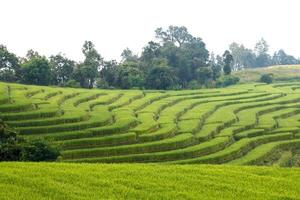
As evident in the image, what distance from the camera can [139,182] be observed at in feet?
45.1

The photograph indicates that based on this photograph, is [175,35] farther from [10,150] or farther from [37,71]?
[10,150]

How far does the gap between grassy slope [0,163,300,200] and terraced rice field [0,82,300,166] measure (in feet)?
57.8

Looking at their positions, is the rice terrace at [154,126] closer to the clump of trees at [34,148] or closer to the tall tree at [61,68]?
the clump of trees at [34,148]

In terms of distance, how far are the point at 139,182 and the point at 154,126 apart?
91.4 feet

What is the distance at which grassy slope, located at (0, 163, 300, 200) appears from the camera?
12.7 metres

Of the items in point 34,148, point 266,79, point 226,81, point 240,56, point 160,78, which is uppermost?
point 240,56

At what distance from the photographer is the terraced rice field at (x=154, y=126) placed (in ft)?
115

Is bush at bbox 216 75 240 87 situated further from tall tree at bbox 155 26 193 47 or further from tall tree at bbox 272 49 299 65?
tall tree at bbox 272 49 299 65

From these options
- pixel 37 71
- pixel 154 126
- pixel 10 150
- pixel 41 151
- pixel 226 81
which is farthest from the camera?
pixel 226 81

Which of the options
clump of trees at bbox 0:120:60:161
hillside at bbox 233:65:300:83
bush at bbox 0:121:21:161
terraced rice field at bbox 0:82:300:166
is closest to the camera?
bush at bbox 0:121:21:161

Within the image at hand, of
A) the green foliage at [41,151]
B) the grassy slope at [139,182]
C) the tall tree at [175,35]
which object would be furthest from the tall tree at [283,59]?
the grassy slope at [139,182]

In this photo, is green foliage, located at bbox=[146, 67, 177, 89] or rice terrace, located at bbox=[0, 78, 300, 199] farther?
green foliage, located at bbox=[146, 67, 177, 89]

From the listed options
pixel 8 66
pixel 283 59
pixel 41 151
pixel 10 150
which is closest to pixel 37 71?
pixel 8 66

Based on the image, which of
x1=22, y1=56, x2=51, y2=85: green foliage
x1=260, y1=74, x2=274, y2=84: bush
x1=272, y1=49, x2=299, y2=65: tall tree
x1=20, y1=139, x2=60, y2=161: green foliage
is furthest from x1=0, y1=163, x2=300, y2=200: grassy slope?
x1=272, y1=49, x2=299, y2=65: tall tree
